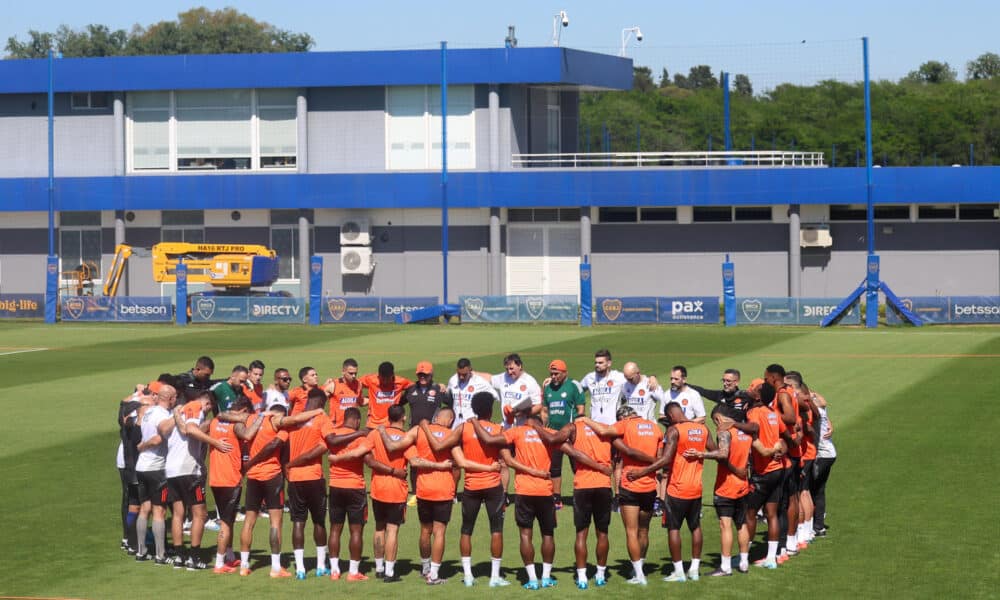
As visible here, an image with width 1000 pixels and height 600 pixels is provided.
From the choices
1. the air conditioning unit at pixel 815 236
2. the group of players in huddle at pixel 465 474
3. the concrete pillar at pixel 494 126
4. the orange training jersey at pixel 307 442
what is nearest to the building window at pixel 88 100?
the concrete pillar at pixel 494 126

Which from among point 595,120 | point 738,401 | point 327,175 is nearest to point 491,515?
point 738,401

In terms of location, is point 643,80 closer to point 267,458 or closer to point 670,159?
point 670,159

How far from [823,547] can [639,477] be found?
3.67 meters

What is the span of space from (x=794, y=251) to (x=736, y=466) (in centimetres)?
4993

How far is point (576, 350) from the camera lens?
44.7m

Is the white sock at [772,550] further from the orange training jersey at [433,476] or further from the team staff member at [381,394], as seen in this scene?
the team staff member at [381,394]

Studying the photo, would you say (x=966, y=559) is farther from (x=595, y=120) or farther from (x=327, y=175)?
(x=595, y=120)

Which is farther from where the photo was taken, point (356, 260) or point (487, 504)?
point (356, 260)

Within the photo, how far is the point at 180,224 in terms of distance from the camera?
228 ft

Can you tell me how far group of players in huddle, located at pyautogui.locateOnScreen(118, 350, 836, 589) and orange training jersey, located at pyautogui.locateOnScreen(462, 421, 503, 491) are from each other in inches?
0.8

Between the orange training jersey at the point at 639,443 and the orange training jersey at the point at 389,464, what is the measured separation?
253 centimetres

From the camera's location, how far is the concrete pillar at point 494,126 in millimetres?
65938

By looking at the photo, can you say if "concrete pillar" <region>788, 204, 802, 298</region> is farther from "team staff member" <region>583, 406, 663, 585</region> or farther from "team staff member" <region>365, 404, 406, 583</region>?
"team staff member" <region>365, 404, 406, 583</region>

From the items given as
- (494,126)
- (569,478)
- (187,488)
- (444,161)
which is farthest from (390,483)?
(494,126)
